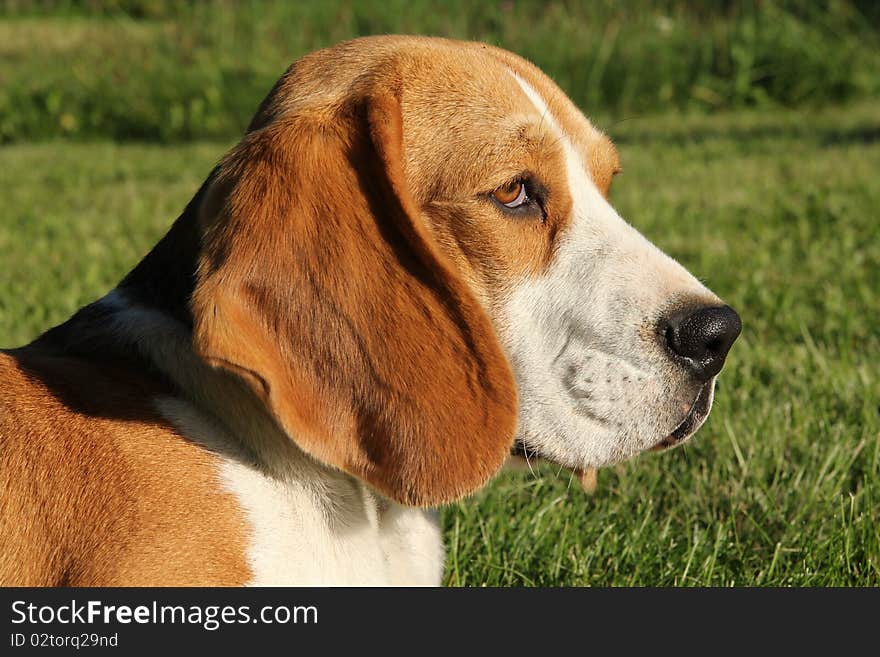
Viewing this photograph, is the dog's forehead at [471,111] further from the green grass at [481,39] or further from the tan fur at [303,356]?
the green grass at [481,39]

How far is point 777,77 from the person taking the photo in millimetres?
13938

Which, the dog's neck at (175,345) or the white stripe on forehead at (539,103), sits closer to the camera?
the dog's neck at (175,345)

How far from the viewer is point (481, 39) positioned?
14.2 m

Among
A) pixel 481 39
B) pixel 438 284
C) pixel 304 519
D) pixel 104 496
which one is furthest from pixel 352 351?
pixel 481 39

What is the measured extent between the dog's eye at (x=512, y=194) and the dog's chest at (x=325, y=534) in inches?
30.2

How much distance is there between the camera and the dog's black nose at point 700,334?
273cm

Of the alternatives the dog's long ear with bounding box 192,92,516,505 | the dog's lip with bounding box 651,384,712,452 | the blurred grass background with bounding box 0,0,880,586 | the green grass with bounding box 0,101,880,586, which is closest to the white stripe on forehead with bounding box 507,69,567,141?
the dog's long ear with bounding box 192,92,516,505

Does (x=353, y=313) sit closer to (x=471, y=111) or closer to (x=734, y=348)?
(x=471, y=111)

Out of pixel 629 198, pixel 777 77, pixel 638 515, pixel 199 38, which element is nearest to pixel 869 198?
pixel 629 198

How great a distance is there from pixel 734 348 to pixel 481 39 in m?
9.67

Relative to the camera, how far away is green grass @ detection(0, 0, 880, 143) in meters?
13.4

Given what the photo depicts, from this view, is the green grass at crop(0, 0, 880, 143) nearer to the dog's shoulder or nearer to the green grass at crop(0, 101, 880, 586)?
the green grass at crop(0, 101, 880, 586)

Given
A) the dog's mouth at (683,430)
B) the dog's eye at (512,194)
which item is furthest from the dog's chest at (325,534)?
the dog's eye at (512,194)

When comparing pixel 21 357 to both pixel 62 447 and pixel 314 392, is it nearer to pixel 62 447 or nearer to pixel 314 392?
pixel 62 447
